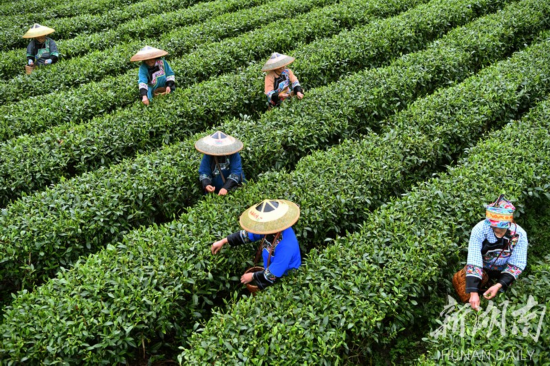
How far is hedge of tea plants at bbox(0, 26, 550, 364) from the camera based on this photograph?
4676 mm

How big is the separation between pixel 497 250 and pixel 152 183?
4404mm

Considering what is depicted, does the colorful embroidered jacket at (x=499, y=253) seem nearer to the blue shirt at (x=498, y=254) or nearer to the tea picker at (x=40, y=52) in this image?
the blue shirt at (x=498, y=254)

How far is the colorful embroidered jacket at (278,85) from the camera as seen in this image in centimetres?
864

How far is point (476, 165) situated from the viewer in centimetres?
657

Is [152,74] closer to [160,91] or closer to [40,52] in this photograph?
[160,91]

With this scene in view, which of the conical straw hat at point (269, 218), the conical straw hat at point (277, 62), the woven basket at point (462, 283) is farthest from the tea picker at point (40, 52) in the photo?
the woven basket at point (462, 283)

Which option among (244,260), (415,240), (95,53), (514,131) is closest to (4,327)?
(244,260)

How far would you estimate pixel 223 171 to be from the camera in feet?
21.8

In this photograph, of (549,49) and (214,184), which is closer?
(214,184)

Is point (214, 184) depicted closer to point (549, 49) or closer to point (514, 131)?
point (514, 131)

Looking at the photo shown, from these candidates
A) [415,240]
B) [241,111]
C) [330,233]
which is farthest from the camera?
[241,111]

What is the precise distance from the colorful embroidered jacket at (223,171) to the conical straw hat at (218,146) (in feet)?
0.69

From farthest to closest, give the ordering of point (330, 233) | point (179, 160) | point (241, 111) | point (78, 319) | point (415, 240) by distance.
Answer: point (241, 111), point (179, 160), point (330, 233), point (415, 240), point (78, 319)

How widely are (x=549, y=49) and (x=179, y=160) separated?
7811mm
